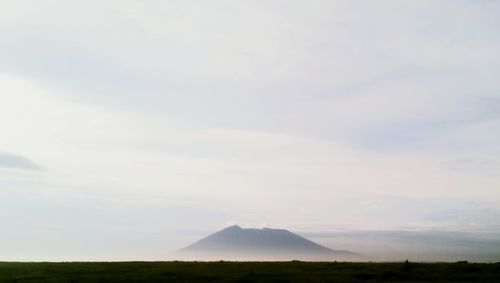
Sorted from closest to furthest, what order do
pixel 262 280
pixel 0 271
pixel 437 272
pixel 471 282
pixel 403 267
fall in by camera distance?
pixel 471 282
pixel 262 280
pixel 437 272
pixel 403 267
pixel 0 271

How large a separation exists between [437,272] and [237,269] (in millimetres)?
17583

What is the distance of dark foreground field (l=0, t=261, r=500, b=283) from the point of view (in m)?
43.4

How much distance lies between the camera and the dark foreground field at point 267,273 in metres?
43.4

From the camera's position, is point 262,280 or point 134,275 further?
point 134,275

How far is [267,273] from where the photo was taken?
46938 mm

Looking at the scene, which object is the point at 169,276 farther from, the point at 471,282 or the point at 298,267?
the point at 471,282

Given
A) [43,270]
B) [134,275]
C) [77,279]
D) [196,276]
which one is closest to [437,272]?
[196,276]

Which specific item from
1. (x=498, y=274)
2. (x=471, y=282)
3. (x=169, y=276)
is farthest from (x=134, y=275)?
(x=498, y=274)

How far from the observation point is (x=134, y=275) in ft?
154

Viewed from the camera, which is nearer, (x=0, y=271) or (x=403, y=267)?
(x=403, y=267)

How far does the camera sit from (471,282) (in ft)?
131

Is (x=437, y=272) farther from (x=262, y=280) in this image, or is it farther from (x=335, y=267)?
(x=262, y=280)

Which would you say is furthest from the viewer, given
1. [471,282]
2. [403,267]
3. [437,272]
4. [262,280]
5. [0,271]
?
[0,271]

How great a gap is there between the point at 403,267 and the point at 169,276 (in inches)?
808
